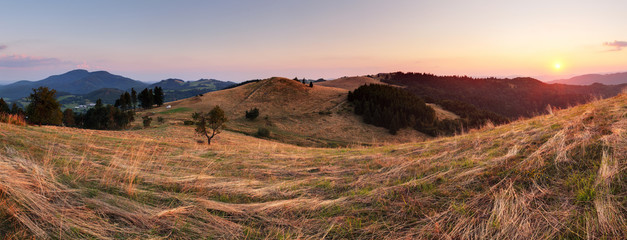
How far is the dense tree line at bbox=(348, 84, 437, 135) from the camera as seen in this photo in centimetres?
6038

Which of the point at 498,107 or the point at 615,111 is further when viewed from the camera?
the point at 498,107

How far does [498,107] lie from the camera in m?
126

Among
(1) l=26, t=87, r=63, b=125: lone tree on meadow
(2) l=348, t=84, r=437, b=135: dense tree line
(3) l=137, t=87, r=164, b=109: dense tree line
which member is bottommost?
(2) l=348, t=84, r=437, b=135: dense tree line

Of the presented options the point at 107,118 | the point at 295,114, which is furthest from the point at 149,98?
the point at 295,114

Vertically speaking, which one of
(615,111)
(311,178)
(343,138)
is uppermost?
(615,111)

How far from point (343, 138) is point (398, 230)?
46.5m

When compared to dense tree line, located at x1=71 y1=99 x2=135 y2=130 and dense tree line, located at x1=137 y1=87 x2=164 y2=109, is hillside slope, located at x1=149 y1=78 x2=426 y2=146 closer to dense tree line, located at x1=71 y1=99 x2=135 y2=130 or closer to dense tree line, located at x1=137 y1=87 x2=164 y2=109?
dense tree line, located at x1=71 y1=99 x2=135 y2=130

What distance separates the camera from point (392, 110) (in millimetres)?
64562

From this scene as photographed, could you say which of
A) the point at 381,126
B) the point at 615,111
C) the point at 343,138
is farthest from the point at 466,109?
the point at 615,111

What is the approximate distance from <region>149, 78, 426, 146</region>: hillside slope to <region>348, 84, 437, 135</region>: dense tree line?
2.43m

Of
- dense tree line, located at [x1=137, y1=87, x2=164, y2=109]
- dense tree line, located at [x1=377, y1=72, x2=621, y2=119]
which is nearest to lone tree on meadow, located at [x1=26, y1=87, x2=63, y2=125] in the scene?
dense tree line, located at [x1=137, y1=87, x2=164, y2=109]

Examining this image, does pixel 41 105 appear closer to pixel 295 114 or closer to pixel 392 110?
pixel 295 114

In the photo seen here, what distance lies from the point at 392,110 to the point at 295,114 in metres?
25.1

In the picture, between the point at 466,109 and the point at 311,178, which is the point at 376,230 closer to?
the point at 311,178
